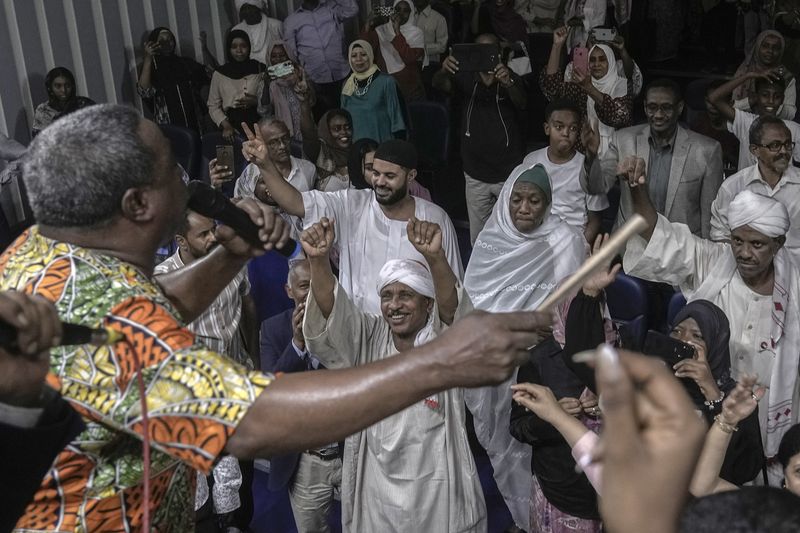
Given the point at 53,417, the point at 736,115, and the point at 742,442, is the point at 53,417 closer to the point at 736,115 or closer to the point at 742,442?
the point at 742,442

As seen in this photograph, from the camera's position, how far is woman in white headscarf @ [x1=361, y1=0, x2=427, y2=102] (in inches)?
309

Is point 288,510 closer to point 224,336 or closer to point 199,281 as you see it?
point 224,336

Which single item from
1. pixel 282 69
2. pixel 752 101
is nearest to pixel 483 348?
pixel 752 101

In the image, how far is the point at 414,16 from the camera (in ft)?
27.5

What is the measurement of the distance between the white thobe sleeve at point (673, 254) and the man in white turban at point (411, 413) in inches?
33.2

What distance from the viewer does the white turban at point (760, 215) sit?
3521mm

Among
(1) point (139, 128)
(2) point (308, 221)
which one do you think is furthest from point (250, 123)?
(1) point (139, 128)

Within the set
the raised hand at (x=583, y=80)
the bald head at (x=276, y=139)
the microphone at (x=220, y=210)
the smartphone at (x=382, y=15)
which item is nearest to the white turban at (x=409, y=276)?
the microphone at (x=220, y=210)

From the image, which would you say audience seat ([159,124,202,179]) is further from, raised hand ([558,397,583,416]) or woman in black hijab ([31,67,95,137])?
raised hand ([558,397,583,416])

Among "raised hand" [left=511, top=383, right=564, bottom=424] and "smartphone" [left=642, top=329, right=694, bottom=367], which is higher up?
"smartphone" [left=642, top=329, right=694, bottom=367]

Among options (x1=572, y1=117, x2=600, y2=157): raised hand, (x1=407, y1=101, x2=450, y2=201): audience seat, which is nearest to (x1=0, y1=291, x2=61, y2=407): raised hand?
(x1=572, y1=117, x2=600, y2=157): raised hand

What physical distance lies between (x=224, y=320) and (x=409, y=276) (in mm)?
997

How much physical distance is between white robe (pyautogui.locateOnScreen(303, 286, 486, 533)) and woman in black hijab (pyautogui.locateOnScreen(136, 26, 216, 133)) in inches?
192

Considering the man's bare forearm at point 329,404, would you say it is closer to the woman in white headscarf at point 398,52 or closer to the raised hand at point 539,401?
the raised hand at point 539,401
